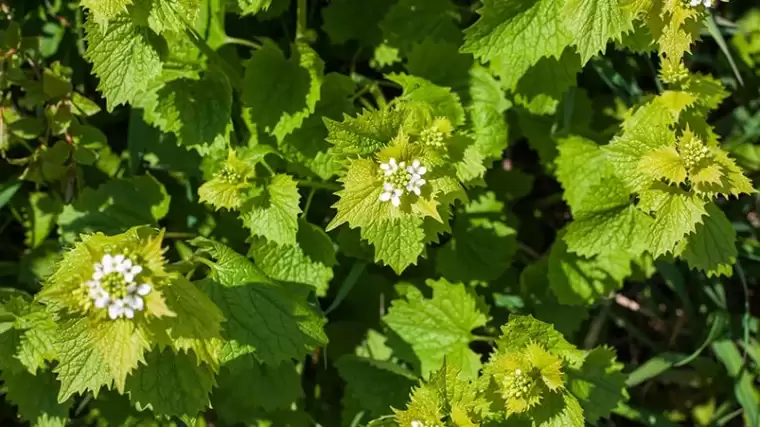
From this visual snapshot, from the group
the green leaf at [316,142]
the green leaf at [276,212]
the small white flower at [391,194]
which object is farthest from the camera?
the green leaf at [316,142]

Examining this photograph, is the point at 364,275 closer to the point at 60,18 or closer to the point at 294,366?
the point at 294,366

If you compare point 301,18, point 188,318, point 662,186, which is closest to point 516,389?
point 662,186

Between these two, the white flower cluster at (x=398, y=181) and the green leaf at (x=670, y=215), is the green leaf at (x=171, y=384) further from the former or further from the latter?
the green leaf at (x=670, y=215)

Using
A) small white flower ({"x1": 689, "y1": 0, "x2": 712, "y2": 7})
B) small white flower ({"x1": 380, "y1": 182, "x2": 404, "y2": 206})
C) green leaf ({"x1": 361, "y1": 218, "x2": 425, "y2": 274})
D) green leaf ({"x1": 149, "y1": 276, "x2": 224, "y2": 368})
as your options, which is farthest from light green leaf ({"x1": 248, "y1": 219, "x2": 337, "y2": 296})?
small white flower ({"x1": 689, "y1": 0, "x2": 712, "y2": 7})

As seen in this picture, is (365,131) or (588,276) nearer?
(365,131)

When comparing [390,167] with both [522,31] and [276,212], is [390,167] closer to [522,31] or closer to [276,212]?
[276,212]

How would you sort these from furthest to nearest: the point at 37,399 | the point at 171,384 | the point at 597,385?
the point at 597,385, the point at 37,399, the point at 171,384

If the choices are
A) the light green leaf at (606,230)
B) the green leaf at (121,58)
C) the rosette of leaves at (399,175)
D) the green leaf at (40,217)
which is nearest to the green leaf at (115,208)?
the green leaf at (40,217)

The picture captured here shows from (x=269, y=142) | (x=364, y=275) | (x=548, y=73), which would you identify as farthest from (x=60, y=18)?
(x=548, y=73)

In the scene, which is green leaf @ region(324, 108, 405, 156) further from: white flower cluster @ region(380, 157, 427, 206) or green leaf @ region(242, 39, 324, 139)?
green leaf @ region(242, 39, 324, 139)
